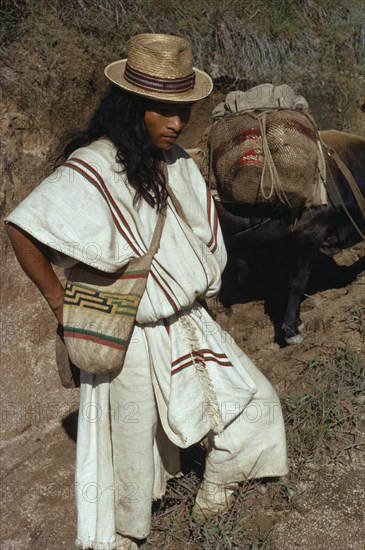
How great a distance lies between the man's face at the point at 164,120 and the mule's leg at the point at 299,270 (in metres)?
2.16

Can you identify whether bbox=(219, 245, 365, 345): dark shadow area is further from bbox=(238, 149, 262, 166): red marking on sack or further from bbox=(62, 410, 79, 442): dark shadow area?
bbox=(62, 410, 79, 442): dark shadow area

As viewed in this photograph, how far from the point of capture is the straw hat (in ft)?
7.63

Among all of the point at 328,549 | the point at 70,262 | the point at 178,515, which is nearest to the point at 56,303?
the point at 70,262

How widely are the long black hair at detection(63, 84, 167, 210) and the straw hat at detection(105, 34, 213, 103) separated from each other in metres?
0.06

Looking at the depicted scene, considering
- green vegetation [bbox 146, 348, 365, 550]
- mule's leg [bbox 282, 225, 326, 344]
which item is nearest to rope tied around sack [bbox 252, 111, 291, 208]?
mule's leg [bbox 282, 225, 326, 344]

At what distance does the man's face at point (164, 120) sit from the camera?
2.39 meters

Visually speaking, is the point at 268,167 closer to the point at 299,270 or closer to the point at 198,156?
the point at 198,156

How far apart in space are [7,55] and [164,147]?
3.01 m

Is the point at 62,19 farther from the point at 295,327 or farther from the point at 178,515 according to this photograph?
the point at 178,515

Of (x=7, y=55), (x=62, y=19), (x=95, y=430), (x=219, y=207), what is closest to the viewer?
(x=95, y=430)

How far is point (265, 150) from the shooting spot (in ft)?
12.6

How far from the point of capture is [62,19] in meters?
5.31

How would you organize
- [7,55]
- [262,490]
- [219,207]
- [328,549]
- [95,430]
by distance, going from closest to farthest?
[95,430] < [328,549] < [262,490] < [219,207] < [7,55]

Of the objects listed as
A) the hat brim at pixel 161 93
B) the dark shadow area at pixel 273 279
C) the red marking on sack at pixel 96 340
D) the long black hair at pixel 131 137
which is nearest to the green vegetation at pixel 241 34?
the dark shadow area at pixel 273 279
